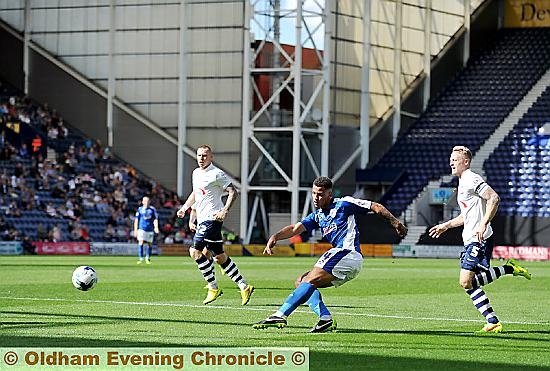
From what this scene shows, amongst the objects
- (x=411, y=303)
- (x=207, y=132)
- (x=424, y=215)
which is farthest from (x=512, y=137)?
(x=411, y=303)

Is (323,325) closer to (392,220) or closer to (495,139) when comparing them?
(392,220)

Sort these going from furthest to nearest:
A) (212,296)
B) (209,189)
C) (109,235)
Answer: (109,235)
(209,189)
(212,296)

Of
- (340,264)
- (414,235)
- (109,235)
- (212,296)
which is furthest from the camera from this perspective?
(414,235)

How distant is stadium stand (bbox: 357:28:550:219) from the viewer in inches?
2466

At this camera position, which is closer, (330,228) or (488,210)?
(330,228)

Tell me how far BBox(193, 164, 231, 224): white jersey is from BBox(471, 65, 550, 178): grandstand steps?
40802 millimetres

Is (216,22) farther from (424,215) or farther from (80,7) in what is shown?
(424,215)

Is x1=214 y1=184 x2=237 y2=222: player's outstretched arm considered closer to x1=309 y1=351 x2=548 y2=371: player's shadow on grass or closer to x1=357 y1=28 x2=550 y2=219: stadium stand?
x1=309 y1=351 x2=548 y2=371: player's shadow on grass

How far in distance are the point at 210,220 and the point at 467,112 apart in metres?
47.2

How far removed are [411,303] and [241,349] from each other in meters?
9.24

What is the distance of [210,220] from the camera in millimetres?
21656

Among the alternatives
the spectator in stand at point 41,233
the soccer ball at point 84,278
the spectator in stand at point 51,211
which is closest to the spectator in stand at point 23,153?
the spectator in stand at point 51,211

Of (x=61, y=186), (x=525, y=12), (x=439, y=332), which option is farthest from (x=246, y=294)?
(x=525, y=12)

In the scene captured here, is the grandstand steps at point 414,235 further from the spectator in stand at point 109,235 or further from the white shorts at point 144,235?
the white shorts at point 144,235
